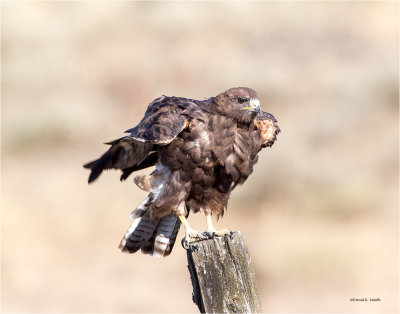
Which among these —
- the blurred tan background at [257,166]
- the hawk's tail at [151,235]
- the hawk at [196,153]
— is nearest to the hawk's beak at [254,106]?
the hawk at [196,153]

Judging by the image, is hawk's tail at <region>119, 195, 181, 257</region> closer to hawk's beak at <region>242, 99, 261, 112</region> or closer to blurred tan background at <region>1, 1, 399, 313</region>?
hawk's beak at <region>242, 99, 261, 112</region>

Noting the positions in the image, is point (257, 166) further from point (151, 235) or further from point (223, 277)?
point (223, 277)

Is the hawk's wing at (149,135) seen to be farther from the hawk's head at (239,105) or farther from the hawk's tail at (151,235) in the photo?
the hawk's tail at (151,235)

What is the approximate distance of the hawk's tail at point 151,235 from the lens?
7.04m

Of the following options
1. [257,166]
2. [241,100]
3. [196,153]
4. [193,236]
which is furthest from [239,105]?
[257,166]

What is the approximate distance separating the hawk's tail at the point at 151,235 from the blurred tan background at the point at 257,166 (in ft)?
13.8

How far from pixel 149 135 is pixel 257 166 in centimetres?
726

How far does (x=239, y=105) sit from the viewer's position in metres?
6.54

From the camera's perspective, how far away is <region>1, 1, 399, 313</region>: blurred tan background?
11289 millimetres

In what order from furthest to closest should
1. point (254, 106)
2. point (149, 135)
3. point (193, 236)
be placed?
1. point (254, 106)
2. point (193, 236)
3. point (149, 135)

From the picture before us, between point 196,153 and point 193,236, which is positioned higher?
point 196,153

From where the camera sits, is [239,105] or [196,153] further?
[239,105]

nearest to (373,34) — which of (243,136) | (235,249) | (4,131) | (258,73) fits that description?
(258,73)

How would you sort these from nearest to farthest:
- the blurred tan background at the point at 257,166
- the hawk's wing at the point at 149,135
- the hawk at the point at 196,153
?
1. the hawk's wing at the point at 149,135
2. the hawk at the point at 196,153
3. the blurred tan background at the point at 257,166
